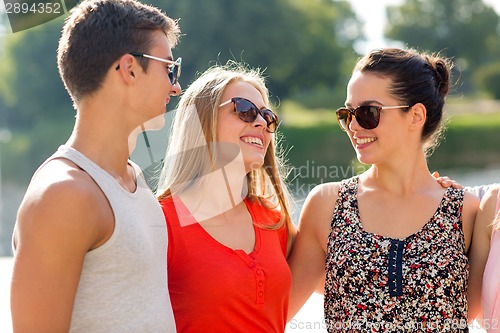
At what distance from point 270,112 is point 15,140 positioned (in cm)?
3596

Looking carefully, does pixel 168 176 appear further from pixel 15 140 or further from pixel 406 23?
pixel 406 23

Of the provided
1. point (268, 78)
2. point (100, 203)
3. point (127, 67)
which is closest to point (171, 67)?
point (127, 67)

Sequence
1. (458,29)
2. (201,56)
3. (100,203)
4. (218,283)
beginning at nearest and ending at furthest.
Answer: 1. (100,203)
2. (218,283)
3. (201,56)
4. (458,29)

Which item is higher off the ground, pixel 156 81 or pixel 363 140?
pixel 156 81

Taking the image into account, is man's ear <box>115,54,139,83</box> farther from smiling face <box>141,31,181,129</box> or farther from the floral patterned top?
the floral patterned top

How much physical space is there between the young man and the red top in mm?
445

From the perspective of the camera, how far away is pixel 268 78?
34.5 metres

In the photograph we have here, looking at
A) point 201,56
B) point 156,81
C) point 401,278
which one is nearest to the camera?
point 156,81

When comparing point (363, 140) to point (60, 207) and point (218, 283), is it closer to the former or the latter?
point (218, 283)

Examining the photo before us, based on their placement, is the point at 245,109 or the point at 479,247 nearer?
the point at 479,247

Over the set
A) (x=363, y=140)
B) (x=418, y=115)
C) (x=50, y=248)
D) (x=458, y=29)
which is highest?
(x=458, y=29)

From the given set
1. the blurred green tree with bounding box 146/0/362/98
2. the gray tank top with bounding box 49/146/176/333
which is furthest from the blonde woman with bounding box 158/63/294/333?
the blurred green tree with bounding box 146/0/362/98

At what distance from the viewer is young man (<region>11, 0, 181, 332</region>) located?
196 centimetres

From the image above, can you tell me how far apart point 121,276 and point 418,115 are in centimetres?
185
